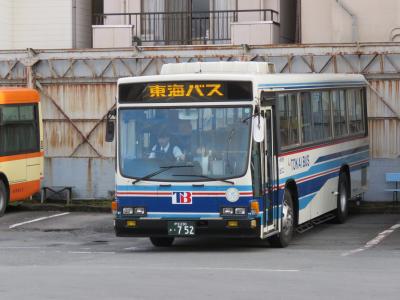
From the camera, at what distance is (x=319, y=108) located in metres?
20.4

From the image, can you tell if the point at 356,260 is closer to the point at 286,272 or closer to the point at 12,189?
the point at 286,272

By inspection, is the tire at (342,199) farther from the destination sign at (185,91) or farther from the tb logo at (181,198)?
the tb logo at (181,198)

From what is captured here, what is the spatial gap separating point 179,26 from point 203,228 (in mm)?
14547

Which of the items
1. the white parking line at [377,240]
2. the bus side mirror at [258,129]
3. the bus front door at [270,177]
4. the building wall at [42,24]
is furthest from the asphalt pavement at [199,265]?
the building wall at [42,24]

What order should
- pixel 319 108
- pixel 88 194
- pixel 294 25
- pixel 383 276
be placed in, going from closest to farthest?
1. pixel 383 276
2. pixel 319 108
3. pixel 88 194
4. pixel 294 25

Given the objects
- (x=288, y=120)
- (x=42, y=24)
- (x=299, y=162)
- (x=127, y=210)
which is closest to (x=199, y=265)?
(x=127, y=210)

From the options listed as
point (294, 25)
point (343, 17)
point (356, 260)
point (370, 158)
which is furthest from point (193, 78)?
point (294, 25)

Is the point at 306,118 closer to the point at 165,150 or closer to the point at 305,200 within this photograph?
the point at 305,200

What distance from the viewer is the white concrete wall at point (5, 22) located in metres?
31.6

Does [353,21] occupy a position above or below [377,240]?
above

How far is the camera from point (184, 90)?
17234 mm

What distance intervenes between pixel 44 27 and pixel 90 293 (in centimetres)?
2042

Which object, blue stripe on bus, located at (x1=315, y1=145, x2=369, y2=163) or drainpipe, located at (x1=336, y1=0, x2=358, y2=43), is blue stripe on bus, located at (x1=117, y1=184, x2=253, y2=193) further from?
drainpipe, located at (x1=336, y1=0, x2=358, y2=43)

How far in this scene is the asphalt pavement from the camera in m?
12.2
